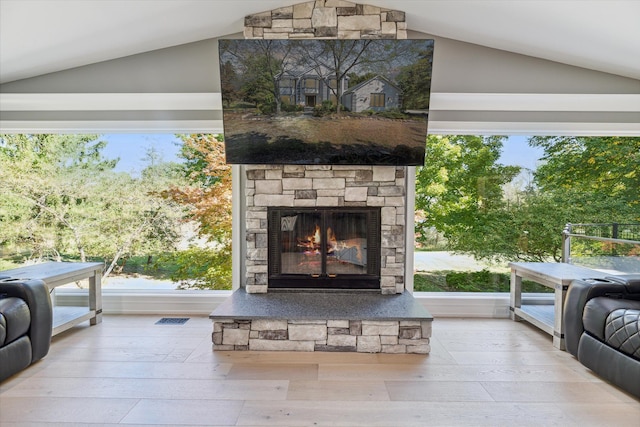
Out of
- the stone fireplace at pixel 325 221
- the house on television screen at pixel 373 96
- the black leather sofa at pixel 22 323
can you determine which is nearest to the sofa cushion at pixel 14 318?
the black leather sofa at pixel 22 323

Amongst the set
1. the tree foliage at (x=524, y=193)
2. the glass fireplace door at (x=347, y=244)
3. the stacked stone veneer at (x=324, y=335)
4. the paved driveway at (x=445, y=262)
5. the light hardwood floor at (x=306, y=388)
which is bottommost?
the light hardwood floor at (x=306, y=388)

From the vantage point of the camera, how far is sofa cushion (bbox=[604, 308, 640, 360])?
7.34 ft

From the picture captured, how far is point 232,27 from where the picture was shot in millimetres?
3600

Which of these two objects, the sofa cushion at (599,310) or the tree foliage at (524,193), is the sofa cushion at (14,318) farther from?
the sofa cushion at (599,310)

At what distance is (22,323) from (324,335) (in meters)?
2.17

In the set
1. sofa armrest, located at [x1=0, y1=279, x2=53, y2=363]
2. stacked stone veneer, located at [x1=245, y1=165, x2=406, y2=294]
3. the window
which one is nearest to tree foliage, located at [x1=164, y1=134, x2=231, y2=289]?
stacked stone veneer, located at [x1=245, y1=165, x2=406, y2=294]

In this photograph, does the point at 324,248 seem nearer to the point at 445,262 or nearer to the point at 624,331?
the point at 445,262

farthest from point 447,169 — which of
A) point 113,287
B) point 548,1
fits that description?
point 113,287

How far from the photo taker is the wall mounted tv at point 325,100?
3.03 m

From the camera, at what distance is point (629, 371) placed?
2.25 m

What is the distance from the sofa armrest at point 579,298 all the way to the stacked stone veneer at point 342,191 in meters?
1.42

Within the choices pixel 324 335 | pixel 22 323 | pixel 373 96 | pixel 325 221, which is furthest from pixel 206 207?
pixel 373 96

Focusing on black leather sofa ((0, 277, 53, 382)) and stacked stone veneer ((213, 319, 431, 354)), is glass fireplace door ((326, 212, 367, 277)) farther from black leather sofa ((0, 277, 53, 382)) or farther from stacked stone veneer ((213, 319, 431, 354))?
black leather sofa ((0, 277, 53, 382))

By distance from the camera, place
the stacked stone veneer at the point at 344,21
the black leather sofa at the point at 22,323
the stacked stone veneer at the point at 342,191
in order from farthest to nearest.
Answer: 1. the stacked stone veneer at the point at 342,191
2. the stacked stone veneer at the point at 344,21
3. the black leather sofa at the point at 22,323
